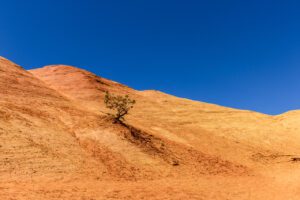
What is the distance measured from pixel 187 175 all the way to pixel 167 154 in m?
4.32

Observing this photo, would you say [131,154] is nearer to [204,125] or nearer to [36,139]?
[36,139]

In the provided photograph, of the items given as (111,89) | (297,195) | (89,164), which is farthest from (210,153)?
(111,89)

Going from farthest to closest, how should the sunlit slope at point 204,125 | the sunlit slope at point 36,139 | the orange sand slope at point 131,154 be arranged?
the sunlit slope at point 204,125 < the sunlit slope at point 36,139 < the orange sand slope at point 131,154

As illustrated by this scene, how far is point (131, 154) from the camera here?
2662cm

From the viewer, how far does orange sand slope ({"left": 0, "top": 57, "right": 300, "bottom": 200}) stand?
19391mm

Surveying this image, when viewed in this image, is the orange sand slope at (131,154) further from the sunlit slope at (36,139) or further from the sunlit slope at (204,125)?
the sunlit slope at (204,125)

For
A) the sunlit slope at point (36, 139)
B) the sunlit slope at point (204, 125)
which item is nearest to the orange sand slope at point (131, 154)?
the sunlit slope at point (36, 139)

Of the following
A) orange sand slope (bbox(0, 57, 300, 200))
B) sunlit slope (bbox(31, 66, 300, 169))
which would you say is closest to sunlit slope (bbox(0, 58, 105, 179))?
orange sand slope (bbox(0, 57, 300, 200))

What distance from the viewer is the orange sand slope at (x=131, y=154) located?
19.4 meters

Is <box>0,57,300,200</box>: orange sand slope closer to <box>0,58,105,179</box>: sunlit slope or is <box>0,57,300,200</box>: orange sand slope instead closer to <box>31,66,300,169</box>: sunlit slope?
<box>0,58,105,179</box>: sunlit slope

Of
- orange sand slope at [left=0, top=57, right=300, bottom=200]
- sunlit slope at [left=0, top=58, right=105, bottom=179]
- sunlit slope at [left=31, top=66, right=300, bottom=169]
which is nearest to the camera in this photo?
orange sand slope at [left=0, top=57, right=300, bottom=200]

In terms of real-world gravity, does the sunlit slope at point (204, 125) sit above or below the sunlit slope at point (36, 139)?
above

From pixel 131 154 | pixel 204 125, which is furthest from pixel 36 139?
pixel 204 125

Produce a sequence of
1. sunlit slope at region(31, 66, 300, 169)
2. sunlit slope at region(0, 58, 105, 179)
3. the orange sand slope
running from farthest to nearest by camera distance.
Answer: sunlit slope at region(31, 66, 300, 169) → sunlit slope at region(0, 58, 105, 179) → the orange sand slope
